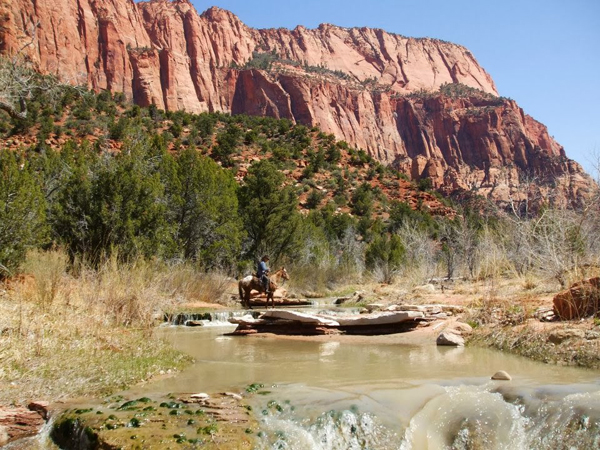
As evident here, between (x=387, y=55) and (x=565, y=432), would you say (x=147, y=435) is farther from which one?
(x=387, y=55)

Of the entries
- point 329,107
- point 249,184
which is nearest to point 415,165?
point 329,107

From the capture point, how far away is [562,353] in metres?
7.26

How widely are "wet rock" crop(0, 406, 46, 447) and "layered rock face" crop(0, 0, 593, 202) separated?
3814 inches

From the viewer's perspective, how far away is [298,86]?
119m

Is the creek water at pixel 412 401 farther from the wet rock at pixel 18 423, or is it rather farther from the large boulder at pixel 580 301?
the large boulder at pixel 580 301

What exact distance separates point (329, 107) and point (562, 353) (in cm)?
12121

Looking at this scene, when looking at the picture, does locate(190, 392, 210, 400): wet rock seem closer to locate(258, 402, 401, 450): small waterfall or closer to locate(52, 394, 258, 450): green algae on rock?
locate(52, 394, 258, 450): green algae on rock

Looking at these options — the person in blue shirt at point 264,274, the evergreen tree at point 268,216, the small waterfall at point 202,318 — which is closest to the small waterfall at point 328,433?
the small waterfall at point 202,318

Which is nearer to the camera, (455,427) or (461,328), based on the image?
(455,427)

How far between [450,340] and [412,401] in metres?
4.47

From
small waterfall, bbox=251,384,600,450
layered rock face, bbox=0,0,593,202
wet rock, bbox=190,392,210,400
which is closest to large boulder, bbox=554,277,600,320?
small waterfall, bbox=251,384,600,450

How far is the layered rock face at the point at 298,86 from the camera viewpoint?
331 ft

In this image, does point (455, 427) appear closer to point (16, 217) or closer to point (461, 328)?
point (461, 328)

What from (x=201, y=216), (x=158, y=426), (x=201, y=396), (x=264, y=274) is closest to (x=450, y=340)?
(x=201, y=396)
